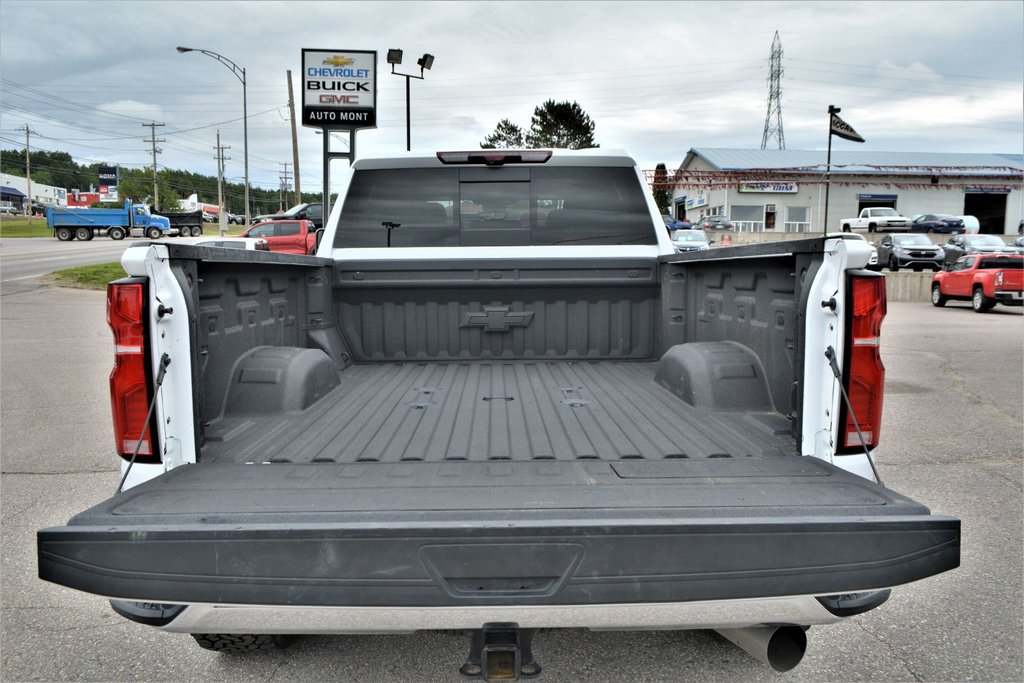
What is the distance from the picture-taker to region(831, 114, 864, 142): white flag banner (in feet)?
114

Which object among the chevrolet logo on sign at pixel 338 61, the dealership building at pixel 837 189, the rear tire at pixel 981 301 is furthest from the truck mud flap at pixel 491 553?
the dealership building at pixel 837 189

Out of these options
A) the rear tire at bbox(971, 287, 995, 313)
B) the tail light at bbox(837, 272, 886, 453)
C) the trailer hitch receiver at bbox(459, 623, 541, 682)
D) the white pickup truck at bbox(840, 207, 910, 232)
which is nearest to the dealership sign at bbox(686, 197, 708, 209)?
the white pickup truck at bbox(840, 207, 910, 232)

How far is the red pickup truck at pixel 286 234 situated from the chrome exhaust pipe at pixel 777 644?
22.5 meters

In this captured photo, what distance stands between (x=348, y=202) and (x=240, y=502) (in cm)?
281

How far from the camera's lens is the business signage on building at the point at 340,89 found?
19.2 meters

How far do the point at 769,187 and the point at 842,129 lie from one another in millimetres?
18299

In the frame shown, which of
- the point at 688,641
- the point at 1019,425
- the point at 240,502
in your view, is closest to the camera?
the point at 240,502

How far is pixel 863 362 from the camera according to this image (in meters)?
2.49

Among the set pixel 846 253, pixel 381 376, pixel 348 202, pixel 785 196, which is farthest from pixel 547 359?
pixel 785 196

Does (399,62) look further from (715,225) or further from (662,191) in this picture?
(662,191)

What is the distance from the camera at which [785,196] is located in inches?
2147

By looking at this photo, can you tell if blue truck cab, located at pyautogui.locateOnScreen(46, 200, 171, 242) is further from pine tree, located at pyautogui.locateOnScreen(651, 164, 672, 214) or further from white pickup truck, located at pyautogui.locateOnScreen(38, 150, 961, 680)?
white pickup truck, located at pyautogui.locateOnScreen(38, 150, 961, 680)

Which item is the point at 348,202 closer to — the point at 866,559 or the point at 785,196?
the point at 866,559

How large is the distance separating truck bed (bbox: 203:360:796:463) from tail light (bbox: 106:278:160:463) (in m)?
0.24
